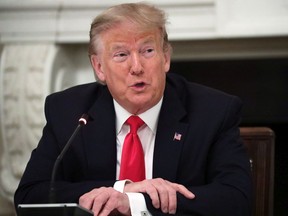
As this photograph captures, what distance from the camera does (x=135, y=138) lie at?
2.66 metres

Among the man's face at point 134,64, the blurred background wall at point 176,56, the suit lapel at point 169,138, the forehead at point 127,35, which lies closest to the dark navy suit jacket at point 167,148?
the suit lapel at point 169,138

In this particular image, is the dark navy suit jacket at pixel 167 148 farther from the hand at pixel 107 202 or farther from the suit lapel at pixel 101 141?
the hand at pixel 107 202

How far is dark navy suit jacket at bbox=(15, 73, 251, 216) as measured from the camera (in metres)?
2.58

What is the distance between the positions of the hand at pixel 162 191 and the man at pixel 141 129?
0.04 metres

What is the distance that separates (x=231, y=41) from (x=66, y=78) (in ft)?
2.94

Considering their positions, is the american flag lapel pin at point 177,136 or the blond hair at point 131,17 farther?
the american flag lapel pin at point 177,136

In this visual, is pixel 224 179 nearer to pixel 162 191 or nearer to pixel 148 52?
pixel 162 191

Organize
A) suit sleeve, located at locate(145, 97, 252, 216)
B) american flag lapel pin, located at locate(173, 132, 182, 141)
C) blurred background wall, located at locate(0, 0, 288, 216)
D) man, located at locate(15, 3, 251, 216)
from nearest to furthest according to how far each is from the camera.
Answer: suit sleeve, located at locate(145, 97, 252, 216)
man, located at locate(15, 3, 251, 216)
american flag lapel pin, located at locate(173, 132, 182, 141)
blurred background wall, located at locate(0, 0, 288, 216)

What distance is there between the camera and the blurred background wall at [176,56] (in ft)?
12.8

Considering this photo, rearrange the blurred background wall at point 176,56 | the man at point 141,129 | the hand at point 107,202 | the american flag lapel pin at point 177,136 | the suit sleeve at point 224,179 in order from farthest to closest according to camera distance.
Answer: the blurred background wall at point 176,56, the american flag lapel pin at point 177,136, the man at point 141,129, the suit sleeve at point 224,179, the hand at point 107,202

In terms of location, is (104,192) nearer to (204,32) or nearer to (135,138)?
(135,138)

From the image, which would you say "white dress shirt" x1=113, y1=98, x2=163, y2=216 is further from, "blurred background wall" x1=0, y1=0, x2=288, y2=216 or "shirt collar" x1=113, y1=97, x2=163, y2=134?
"blurred background wall" x1=0, y1=0, x2=288, y2=216

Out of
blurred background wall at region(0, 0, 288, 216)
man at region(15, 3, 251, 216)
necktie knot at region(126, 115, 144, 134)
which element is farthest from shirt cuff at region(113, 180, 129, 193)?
blurred background wall at region(0, 0, 288, 216)

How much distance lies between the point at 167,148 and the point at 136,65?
304 mm
